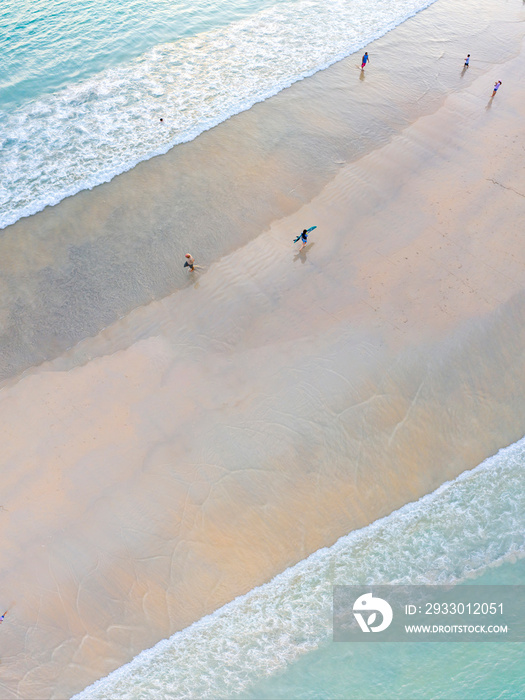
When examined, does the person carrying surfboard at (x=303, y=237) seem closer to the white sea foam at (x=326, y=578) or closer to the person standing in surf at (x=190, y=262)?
the person standing in surf at (x=190, y=262)

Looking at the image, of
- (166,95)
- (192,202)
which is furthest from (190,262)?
(166,95)

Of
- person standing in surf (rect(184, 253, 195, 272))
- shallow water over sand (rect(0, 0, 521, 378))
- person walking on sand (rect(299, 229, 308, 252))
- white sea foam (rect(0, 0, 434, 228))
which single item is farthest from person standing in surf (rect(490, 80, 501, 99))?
person standing in surf (rect(184, 253, 195, 272))

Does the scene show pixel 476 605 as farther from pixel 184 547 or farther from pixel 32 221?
pixel 32 221

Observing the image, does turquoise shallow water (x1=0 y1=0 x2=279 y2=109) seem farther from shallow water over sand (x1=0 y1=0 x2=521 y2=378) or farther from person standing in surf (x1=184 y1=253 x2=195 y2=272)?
person standing in surf (x1=184 y1=253 x2=195 y2=272)

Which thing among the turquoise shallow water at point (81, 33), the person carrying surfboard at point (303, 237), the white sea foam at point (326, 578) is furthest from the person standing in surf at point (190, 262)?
the turquoise shallow water at point (81, 33)

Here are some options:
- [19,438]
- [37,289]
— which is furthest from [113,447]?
[37,289]

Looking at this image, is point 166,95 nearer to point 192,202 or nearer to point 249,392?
point 192,202
